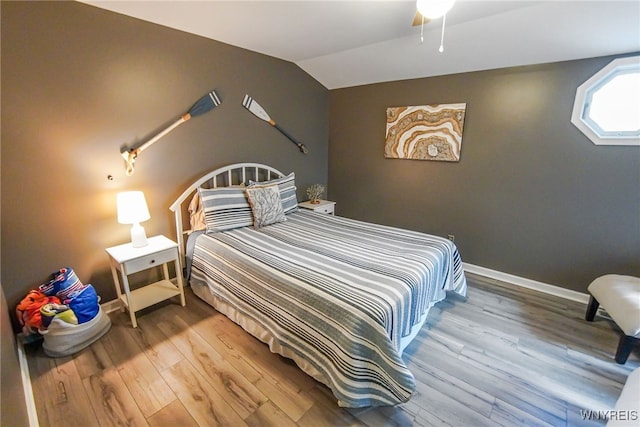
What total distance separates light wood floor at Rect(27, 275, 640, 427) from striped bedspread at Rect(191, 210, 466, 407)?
0.71 feet

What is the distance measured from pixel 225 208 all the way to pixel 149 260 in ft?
2.51

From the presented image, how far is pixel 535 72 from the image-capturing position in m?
2.59

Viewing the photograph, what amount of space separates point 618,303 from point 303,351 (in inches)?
86.9

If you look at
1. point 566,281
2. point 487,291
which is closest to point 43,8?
point 487,291

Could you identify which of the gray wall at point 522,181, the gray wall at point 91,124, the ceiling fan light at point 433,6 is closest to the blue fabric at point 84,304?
the gray wall at point 91,124

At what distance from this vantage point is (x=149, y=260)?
7.23 ft

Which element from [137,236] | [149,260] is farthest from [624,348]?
[137,236]

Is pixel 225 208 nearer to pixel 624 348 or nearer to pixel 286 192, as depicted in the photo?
pixel 286 192

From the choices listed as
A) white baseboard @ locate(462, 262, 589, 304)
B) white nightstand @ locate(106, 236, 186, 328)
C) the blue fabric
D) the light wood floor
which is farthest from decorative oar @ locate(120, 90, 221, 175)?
white baseboard @ locate(462, 262, 589, 304)

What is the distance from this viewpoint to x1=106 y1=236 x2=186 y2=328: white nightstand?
2.11 metres

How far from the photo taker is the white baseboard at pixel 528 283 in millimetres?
2660

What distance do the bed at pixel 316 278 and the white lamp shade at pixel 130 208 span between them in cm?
45

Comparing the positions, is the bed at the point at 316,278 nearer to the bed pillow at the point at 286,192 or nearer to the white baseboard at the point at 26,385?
the bed pillow at the point at 286,192

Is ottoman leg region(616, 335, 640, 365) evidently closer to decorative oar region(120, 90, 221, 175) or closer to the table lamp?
the table lamp
